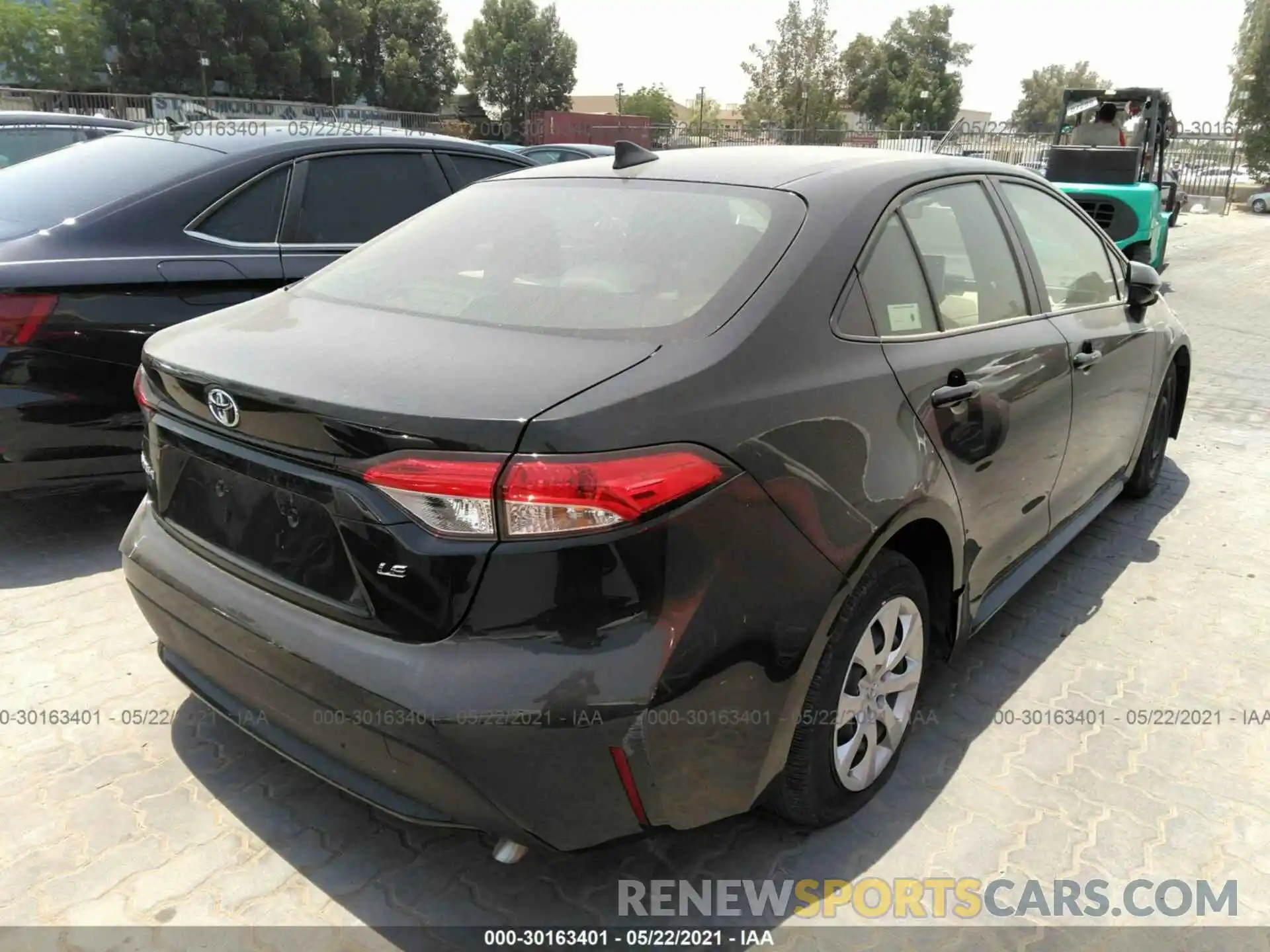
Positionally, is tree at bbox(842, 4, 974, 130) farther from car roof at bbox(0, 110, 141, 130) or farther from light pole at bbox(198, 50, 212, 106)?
car roof at bbox(0, 110, 141, 130)

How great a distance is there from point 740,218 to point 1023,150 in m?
32.2

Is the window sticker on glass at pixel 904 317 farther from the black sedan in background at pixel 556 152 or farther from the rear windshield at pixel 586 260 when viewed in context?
the black sedan in background at pixel 556 152

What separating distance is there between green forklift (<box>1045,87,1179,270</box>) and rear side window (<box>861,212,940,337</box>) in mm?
9219

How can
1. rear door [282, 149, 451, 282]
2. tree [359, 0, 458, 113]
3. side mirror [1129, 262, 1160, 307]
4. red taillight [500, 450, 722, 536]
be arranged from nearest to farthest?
red taillight [500, 450, 722, 536] → side mirror [1129, 262, 1160, 307] → rear door [282, 149, 451, 282] → tree [359, 0, 458, 113]

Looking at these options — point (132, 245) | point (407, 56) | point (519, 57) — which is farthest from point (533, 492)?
point (519, 57)

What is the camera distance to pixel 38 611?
3.36 metres

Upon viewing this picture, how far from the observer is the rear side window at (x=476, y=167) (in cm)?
491

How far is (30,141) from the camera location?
23.1 ft

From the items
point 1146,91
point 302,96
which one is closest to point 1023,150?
point 1146,91

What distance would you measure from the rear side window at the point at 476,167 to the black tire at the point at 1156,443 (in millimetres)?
3491

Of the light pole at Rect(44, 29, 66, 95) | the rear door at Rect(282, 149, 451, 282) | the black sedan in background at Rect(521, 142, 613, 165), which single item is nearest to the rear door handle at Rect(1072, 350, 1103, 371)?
the rear door at Rect(282, 149, 451, 282)

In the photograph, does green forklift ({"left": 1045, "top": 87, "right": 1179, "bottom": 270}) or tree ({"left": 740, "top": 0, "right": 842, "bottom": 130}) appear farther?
tree ({"left": 740, "top": 0, "right": 842, "bottom": 130})

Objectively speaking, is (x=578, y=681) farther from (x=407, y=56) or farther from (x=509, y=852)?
(x=407, y=56)

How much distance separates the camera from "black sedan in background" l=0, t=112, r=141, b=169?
6914 mm
